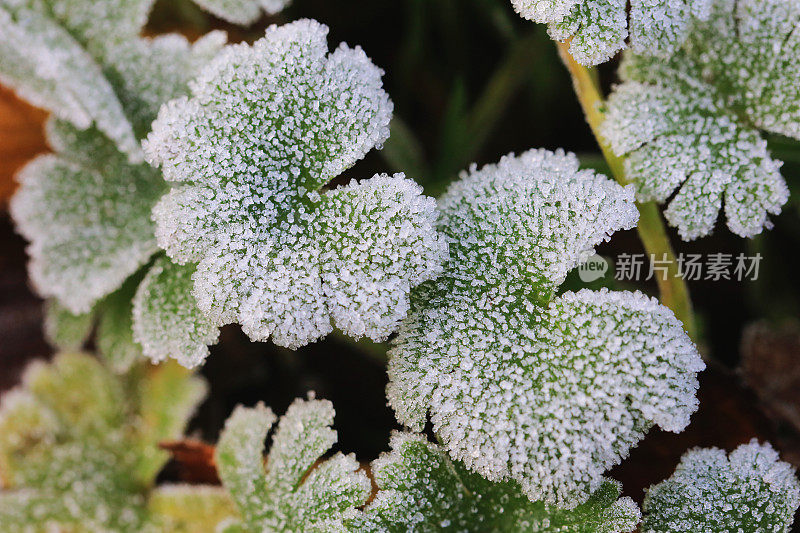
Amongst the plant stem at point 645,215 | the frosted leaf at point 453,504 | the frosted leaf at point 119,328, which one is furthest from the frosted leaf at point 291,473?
the plant stem at point 645,215

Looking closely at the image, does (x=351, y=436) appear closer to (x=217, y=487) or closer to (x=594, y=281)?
(x=217, y=487)

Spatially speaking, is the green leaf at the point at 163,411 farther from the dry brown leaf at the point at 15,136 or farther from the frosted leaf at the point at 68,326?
the dry brown leaf at the point at 15,136

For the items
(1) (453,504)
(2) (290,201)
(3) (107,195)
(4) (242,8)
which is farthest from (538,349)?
(3) (107,195)

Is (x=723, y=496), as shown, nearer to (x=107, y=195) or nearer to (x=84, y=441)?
(x=107, y=195)

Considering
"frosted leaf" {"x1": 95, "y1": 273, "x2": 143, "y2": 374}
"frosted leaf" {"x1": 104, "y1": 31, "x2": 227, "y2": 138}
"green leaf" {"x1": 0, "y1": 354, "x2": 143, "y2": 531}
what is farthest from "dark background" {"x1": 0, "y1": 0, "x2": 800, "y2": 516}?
"frosted leaf" {"x1": 104, "y1": 31, "x2": 227, "y2": 138}

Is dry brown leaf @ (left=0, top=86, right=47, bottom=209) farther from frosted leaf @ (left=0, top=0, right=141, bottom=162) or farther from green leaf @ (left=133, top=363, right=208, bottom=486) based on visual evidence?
green leaf @ (left=133, top=363, right=208, bottom=486)
